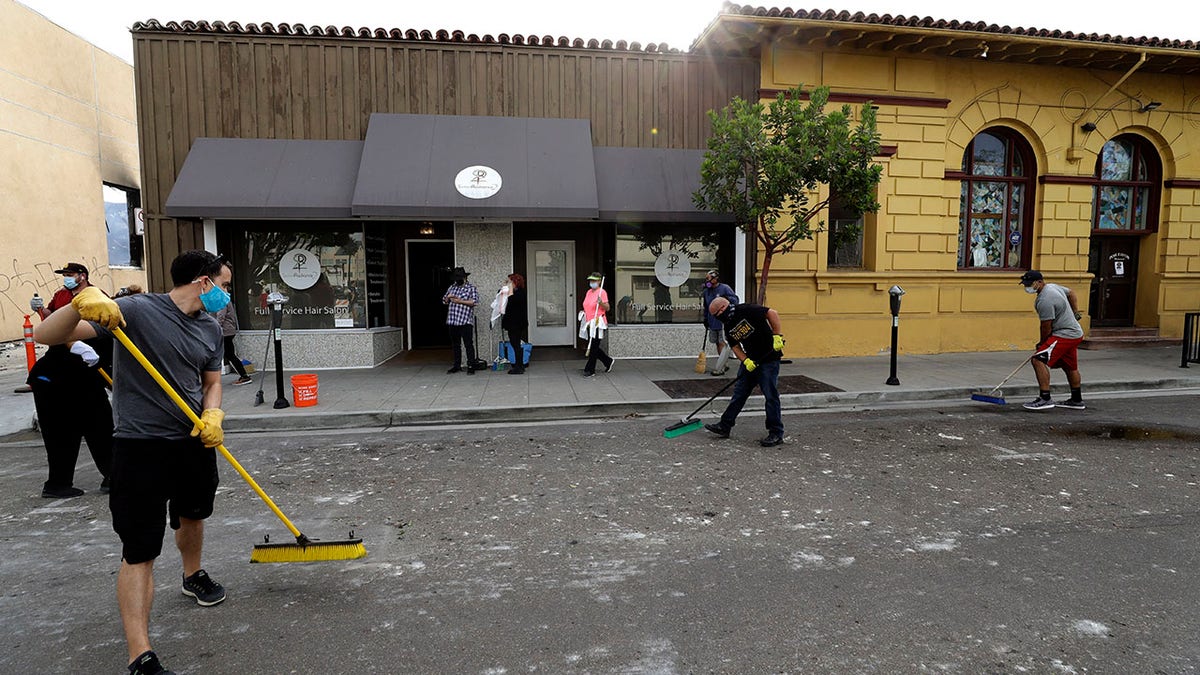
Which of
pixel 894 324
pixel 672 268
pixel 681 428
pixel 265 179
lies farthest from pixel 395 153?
pixel 894 324

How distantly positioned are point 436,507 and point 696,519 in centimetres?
190

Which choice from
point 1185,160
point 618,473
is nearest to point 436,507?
point 618,473

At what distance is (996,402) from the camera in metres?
8.22

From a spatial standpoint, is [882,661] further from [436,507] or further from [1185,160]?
[1185,160]

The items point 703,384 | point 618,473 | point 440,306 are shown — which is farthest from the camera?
point 440,306

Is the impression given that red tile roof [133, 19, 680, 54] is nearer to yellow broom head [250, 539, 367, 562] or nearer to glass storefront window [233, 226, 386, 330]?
glass storefront window [233, 226, 386, 330]

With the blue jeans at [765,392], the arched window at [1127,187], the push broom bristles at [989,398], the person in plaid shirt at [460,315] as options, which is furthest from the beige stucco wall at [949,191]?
the blue jeans at [765,392]

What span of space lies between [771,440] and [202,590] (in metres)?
4.92

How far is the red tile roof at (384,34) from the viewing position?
10633 mm

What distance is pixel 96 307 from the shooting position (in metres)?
2.56

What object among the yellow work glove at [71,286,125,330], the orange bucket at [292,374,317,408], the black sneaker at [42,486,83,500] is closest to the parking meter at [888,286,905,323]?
the orange bucket at [292,374,317,408]

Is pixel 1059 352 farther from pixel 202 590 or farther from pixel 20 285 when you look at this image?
pixel 20 285

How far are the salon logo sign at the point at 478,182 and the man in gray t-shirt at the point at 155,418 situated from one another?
7.18m

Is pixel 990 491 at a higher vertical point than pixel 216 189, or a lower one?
lower
